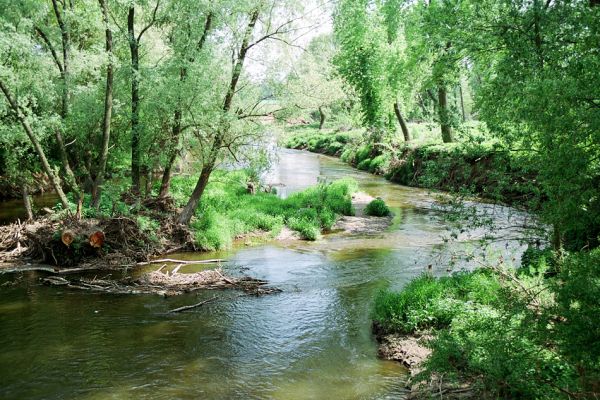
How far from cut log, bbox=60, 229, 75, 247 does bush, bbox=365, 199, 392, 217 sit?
42.9 feet

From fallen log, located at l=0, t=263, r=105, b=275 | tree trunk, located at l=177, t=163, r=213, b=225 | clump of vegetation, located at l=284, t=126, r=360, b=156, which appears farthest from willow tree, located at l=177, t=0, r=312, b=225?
clump of vegetation, located at l=284, t=126, r=360, b=156

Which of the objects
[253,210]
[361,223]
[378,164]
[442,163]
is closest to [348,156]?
[378,164]

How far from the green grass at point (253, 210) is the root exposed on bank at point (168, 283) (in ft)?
11.6

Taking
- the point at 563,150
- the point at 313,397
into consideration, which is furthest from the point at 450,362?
the point at 563,150

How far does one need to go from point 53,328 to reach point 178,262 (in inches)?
205

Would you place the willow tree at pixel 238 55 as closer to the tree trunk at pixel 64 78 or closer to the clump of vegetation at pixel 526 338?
the tree trunk at pixel 64 78

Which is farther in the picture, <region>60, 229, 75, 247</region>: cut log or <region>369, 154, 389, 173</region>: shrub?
<region>369, 154, 389, 173</region>: shrub

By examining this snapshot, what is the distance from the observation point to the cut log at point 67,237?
14.3 metres

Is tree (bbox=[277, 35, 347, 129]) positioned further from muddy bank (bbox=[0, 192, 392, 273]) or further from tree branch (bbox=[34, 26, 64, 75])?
tree branch (bbox=[34, 26, 64, 75])

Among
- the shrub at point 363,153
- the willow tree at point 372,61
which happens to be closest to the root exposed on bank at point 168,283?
the willow tree at point 372,61

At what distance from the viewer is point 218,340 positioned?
9766mm

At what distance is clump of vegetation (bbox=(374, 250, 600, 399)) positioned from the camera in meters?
4.66

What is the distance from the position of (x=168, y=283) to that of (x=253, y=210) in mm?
8134

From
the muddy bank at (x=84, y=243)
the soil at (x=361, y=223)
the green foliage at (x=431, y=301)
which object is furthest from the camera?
the soil at (x=361, y=223)
